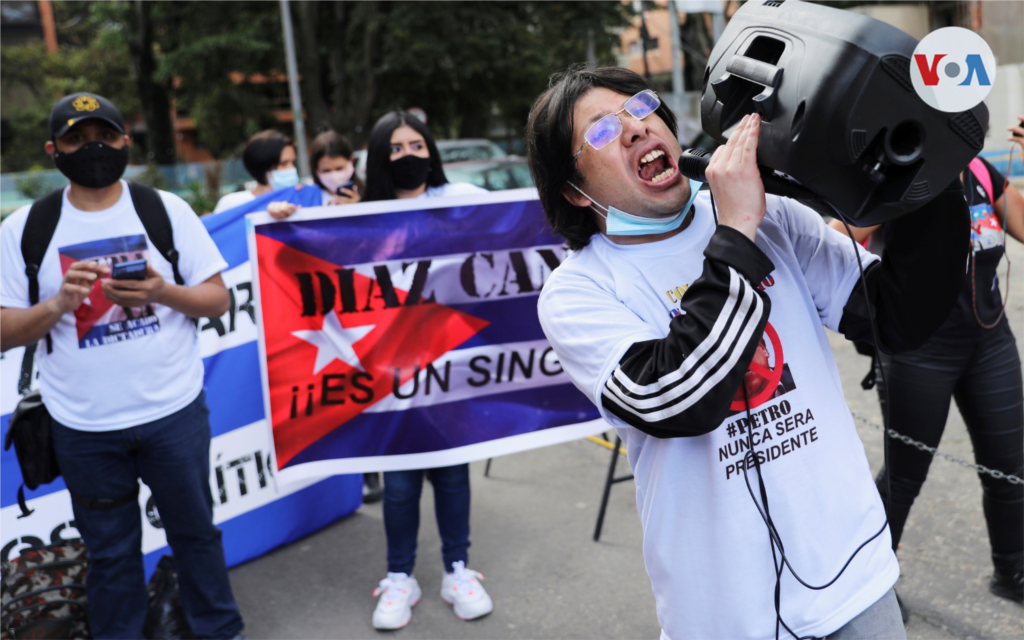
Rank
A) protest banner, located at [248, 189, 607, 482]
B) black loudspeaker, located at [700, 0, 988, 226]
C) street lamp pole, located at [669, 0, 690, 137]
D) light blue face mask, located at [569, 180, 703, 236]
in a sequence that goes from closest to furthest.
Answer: black loudspeaker, located at [700, 0, 988, 226], light blue face mask, located at [569, 180, 703, 236], protest banner, located at [248, 189, 607, 482], street lamp pole, located at [669, 0, 690, 137]

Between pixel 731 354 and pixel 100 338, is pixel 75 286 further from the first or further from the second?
pixel 731 354

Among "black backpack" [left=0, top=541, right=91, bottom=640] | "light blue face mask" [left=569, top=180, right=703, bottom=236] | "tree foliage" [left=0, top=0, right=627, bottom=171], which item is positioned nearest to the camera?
"light blue face mask" [left=569, top=180, right=703, bottom=236]

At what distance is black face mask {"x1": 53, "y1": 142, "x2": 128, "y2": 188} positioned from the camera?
9.41ft

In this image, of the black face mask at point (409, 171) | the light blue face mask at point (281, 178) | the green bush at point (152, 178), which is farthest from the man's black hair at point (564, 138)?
the green bush at point (152, 178)

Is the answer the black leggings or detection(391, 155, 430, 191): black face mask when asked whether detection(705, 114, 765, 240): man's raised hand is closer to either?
the black leggings

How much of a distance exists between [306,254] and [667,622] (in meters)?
2.44

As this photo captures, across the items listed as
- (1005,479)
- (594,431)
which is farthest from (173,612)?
(1005,479)

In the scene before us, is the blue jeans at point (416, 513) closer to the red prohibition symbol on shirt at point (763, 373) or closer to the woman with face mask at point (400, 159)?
the woman with face mask at point (400, 159)

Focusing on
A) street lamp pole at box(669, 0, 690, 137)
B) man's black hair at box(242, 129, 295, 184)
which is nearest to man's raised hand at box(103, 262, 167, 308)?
man's black hair at box(242, 129, 295, 184)

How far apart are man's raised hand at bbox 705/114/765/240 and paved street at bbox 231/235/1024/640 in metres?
2.26

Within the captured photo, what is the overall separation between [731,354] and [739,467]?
0.28 m

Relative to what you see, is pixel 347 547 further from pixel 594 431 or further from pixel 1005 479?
pixel 1005 479

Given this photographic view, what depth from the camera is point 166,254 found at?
3008mm

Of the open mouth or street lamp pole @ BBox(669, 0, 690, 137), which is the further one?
street lamp pole @ BBox(669, 0, 690, 137)
